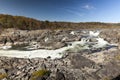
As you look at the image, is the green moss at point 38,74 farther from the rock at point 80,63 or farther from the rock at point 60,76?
the rock at point 80,63

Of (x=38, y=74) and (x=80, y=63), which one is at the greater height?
(x=38, y=74)

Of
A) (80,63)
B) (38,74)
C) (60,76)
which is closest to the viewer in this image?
(60,76)

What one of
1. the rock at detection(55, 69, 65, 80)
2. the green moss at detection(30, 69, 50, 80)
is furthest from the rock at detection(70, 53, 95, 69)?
the green moss at detection(30, 69, 50, 80)

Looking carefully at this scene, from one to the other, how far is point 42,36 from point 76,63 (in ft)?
117

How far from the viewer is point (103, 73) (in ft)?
50.7

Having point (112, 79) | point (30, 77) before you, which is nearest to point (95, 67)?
point (112, 79)

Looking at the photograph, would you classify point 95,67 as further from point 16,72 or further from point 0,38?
point 0,38

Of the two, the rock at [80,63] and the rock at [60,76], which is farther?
the rock at [80,63]

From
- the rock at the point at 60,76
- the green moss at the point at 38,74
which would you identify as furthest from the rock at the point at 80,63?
the green moss at the point at 38,74

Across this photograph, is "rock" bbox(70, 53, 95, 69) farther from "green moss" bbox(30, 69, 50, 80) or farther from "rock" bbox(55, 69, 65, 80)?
"green moss" bbox(30, 69, 50, 80)

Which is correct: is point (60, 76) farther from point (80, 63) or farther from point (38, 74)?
point (80, 63)

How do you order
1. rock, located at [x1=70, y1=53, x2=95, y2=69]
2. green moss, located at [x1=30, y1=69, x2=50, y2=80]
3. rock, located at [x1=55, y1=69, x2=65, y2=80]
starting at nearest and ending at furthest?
rock, located at [x1=55, y1=69, x2=65, y2=80] → green moss, located at [x1=30, y1=69, x2=50, y2=80] → rock, located at [x1=70, y1=53, x2=95, y2=69]

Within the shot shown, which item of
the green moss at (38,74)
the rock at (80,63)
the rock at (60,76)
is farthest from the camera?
the rock at (80,63)

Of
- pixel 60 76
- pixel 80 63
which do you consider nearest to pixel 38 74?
pixel 60 76
